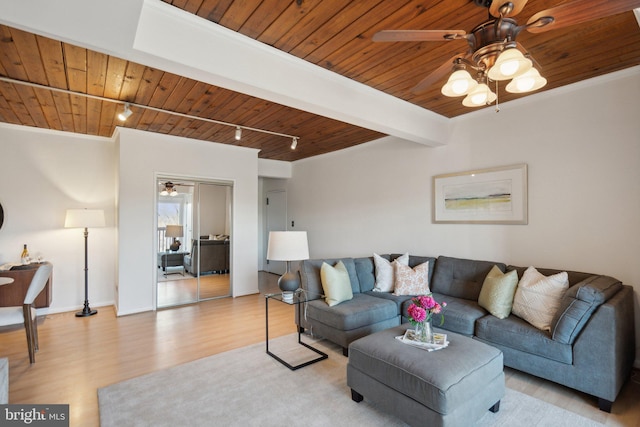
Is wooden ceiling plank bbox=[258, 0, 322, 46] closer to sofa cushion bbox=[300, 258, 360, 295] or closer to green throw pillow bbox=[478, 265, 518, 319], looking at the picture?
sofa cushion bbox=[300, 258, 360, 295]

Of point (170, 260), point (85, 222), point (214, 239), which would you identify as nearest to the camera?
point (85, 222)

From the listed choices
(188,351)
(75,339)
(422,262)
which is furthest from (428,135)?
(75,339)

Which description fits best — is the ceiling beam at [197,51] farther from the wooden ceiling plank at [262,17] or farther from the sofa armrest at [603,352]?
the sofa armrest at [603,352]

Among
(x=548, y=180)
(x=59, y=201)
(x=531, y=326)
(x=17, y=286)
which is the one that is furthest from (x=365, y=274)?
(x=59, y=201)

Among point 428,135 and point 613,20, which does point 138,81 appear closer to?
point 428,135

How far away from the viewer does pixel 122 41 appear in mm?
1767

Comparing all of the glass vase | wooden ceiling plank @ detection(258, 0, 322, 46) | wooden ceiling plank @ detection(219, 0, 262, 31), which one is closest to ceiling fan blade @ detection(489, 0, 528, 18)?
wooden ceiling plank @ detection(258, 0, 322, 46)

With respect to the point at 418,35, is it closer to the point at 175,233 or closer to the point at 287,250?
the point at 287,250

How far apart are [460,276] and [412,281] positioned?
535 millimetres

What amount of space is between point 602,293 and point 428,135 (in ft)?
7.37

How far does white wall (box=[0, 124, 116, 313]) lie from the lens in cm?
433

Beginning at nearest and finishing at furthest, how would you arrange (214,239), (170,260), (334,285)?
(334,285), (170,260), (214,239)

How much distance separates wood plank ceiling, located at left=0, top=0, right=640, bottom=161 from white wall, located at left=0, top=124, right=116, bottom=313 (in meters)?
0.50

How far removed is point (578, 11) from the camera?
4.65 feet
